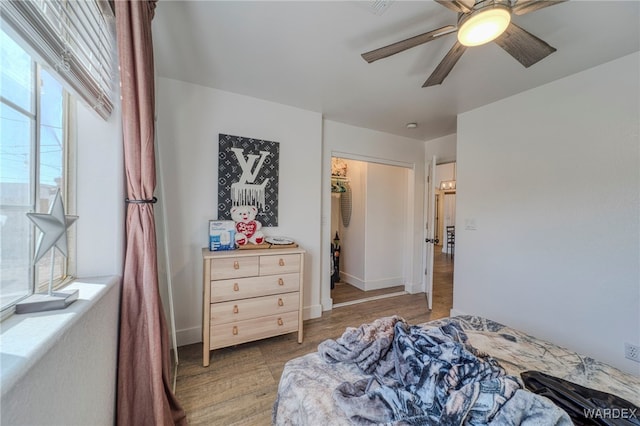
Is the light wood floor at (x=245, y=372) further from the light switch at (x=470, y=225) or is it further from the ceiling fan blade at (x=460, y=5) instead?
the ceiling fan blade at (x=460, y=5)

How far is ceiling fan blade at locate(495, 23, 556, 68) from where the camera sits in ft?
4.19

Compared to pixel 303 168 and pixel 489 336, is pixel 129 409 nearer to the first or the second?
pixel 489 336

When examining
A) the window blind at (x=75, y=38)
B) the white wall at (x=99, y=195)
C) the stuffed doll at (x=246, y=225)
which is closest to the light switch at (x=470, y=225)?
the stuffed doll at (x=246, y=225)

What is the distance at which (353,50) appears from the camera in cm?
179

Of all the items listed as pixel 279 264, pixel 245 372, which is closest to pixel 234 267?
pixel 279 264

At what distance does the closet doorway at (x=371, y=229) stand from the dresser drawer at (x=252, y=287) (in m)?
1.67

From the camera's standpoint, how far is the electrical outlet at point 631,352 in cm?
175

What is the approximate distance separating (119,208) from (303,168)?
194 centimetres

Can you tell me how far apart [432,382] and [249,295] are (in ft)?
5.34

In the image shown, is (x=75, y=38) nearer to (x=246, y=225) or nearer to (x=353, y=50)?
(x=353, y=50)

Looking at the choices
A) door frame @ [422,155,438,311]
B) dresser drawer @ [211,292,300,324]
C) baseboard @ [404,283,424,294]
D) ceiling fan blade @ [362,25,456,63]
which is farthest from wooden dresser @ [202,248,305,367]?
baseboard @ [404,283,424,294]

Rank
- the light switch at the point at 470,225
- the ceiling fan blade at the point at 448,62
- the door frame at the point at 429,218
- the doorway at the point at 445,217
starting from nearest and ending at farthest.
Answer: the ceiling fan blade at the point at 448,62 < the light switch at the point at 470,225 < the door frame at the point at 429,218 < the doorway at the point at 445,217

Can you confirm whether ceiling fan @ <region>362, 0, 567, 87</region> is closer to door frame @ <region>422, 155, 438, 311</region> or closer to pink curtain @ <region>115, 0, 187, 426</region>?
pink curtain @ <region>115, 0, 187, 426</region>

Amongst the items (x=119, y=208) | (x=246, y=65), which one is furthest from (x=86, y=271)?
(x=246, y=65)
